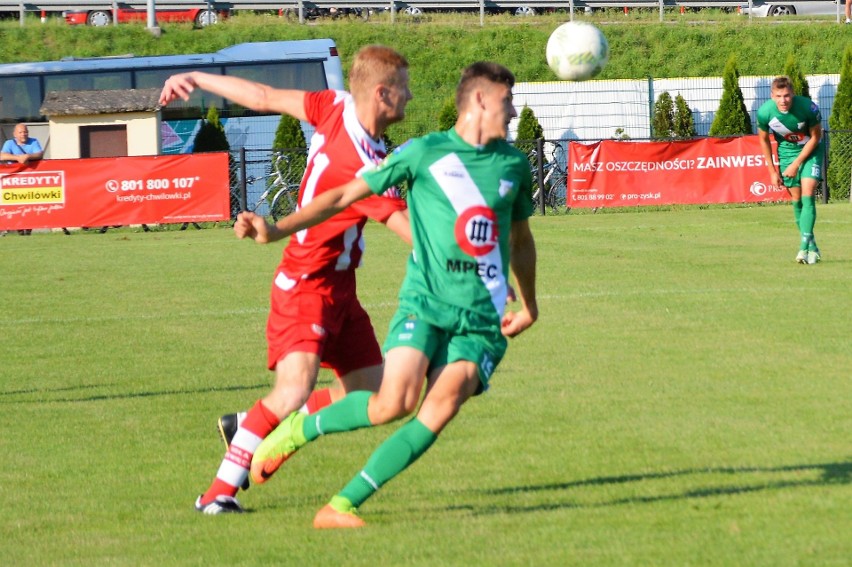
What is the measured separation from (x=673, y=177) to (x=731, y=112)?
21.3 ft

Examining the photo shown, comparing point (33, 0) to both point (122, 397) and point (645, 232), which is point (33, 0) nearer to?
point (645, 232)

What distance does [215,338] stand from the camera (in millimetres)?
11586

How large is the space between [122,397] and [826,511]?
16.3 feet

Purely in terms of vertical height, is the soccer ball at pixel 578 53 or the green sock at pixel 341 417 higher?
the soccer ball at pixel 578 53

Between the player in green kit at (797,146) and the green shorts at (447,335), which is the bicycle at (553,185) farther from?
the green shorts at (447,335)

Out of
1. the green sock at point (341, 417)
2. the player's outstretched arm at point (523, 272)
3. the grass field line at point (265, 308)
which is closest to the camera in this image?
the green sock at point (341, 417)

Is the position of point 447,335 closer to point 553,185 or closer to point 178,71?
point 553,185

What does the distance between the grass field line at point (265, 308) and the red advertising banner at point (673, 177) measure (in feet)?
44.1

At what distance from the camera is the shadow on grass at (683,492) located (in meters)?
5.71

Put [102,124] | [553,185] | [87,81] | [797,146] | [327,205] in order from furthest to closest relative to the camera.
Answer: [87,81] < [102,124] < [553,185] < [797,146] < [327,205]

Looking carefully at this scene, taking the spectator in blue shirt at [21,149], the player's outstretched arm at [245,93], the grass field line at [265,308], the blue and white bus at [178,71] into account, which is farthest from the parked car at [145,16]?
the player's outstretched arm at [245,93]

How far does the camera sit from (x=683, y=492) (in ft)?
19.2

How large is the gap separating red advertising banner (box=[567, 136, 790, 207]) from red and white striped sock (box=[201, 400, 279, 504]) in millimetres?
21709

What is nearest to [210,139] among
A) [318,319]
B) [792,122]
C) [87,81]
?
[87,81]
